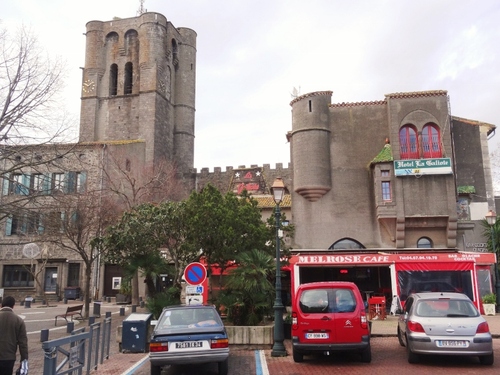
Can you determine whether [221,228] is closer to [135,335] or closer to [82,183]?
[135,335]

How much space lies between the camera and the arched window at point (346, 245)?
24875 millimetres

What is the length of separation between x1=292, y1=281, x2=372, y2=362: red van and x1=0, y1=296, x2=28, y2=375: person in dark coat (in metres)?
5.64

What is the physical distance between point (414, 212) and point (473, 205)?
4.28 m

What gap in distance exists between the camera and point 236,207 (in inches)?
650

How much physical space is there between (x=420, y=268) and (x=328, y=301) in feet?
38.5

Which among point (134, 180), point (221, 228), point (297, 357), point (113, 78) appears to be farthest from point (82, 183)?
point (113, 78)

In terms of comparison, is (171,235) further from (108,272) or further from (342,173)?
(108,272)

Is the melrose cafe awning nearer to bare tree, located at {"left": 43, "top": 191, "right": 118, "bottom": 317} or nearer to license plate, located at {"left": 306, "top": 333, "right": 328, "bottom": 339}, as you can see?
bare tree, located at {"left": 43, "top": 191, "right": 118, "bottom": 317}

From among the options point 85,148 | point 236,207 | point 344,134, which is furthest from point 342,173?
point 85,148

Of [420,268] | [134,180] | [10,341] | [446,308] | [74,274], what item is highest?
[134,180]

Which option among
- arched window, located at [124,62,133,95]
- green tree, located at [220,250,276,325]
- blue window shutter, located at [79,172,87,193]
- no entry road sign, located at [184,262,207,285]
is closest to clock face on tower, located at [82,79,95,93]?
arched window, located at [124,62,133,95]

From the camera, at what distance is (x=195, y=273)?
38.2 ft

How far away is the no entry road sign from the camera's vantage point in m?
11.6

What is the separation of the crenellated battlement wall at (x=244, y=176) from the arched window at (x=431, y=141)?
2386 centimetres
